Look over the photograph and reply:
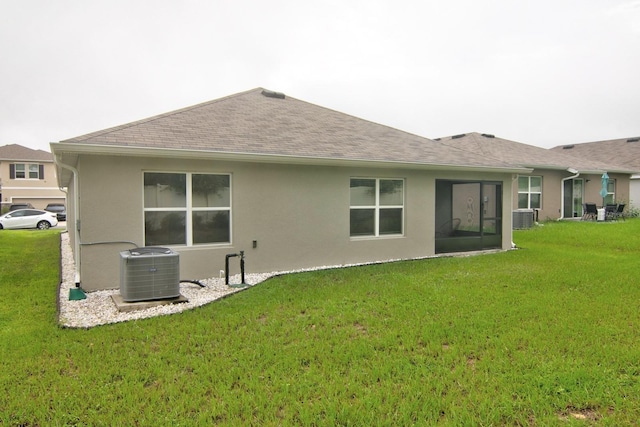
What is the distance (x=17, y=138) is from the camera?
49.1 metres

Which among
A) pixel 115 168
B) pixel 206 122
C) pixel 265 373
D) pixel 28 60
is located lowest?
pixel 265 373

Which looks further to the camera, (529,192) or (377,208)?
(529,192)

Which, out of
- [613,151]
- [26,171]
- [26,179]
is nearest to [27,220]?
[26,179]

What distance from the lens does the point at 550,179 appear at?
66.4 feet

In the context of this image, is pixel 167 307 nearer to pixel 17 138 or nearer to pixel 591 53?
pixel 591 53

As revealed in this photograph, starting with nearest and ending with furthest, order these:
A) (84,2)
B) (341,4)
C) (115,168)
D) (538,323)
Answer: (538,323), (115,168), (84,2), (341,4)

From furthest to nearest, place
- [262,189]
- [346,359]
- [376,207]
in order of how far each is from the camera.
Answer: [376,207] → [262,189] → [346,359]

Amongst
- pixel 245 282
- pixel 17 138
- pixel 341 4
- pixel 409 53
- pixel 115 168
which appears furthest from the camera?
pixel 17 138

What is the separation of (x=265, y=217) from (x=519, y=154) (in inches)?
648

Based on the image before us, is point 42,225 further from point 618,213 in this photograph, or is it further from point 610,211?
point 618,213

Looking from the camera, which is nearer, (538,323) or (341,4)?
(538,323)

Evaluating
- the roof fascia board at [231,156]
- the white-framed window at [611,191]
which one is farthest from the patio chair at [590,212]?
the roof fascia board at [231,156]

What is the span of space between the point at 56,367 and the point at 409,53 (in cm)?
1776

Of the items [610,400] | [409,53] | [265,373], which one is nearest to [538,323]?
[610,400]
